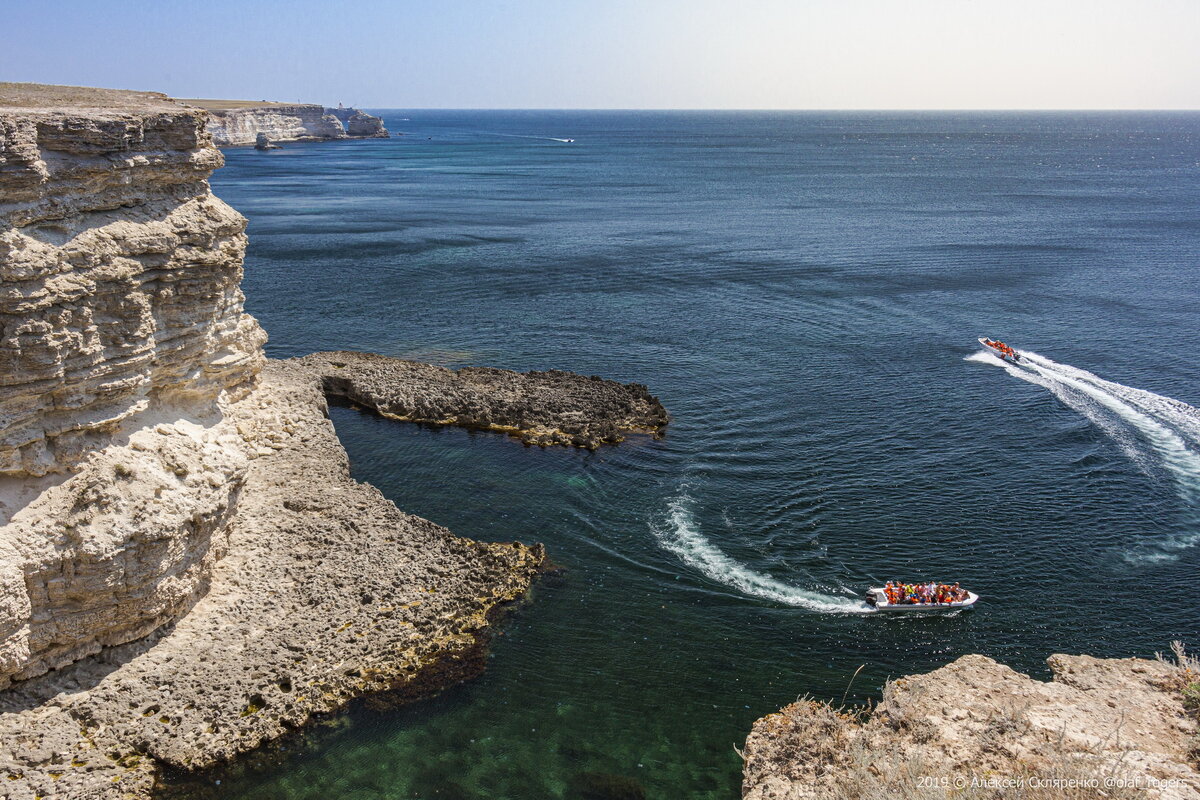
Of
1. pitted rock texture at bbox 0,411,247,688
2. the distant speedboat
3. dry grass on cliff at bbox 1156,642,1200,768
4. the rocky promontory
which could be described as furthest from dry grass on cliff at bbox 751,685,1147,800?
the distant speedboat

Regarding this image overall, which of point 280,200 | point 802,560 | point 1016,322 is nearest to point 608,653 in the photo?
point 802,560

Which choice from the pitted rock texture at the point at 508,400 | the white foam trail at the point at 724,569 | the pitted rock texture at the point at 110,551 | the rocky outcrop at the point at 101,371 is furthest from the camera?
the pitted rock texture at the point at 508,400

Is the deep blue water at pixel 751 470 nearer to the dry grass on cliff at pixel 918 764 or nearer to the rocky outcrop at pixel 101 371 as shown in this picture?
the dry grass on cliff at pixel 918 764

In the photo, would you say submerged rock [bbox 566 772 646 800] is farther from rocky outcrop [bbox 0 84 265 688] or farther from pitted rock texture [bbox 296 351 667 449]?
pitted rock texture [bbox 296 351 667 449]

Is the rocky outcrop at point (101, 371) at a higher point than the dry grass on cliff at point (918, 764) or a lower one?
higher

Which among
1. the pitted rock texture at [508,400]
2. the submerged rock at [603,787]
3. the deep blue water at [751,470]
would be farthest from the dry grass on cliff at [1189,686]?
the pitted rock texture at [508,400]

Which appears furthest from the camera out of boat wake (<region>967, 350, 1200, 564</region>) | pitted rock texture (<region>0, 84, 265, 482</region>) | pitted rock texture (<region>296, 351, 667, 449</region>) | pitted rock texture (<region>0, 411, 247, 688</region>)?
pitted rock texture (<region>296, 351, 667, 449</region>)
